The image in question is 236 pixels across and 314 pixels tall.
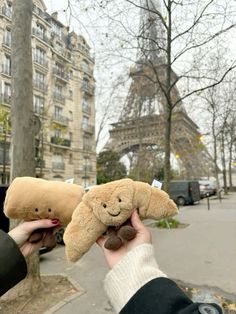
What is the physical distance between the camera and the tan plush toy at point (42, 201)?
5.55 ft

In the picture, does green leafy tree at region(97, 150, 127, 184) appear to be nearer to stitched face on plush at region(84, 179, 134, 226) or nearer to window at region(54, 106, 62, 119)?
window at region(54, 106, 62, 119)

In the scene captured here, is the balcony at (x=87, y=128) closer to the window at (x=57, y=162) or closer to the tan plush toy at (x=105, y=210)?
the window at (x=57, y=162)

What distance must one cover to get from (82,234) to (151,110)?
77.8 ft

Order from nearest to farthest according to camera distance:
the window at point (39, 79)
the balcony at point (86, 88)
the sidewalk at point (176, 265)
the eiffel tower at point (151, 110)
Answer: the sidewalk at point (176, 265), the eiffel tower at point (151, 110), the window at point (39, 79), the balcony at point (86, 88)

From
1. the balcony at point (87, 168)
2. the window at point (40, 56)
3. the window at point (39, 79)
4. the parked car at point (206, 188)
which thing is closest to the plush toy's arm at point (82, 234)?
the parked car at point (206, 188)

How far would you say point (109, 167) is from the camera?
146 ft

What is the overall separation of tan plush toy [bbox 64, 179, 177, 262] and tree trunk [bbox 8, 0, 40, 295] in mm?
3707

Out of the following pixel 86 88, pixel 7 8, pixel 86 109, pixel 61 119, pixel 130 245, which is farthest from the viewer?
pixel 86 109

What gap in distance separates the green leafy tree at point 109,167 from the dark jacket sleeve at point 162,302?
4018 cm

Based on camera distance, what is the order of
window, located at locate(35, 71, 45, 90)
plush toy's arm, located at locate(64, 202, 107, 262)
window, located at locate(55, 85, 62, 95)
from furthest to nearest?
window, located at locate(55, 85, 62, 95), window, located at locate(35, 71, 45, 90), plush toy's arm, located at locate(64, 202, 107, 262)

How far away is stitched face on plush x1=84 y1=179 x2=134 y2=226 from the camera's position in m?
1.40

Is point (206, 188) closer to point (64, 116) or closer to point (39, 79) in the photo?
point (64, 116)

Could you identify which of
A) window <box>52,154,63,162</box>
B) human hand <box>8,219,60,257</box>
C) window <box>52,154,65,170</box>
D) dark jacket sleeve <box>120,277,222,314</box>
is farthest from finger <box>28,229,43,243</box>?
window <box>52,154,63,162</box>

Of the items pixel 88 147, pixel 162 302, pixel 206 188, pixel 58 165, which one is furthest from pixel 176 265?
pixel 88 147
